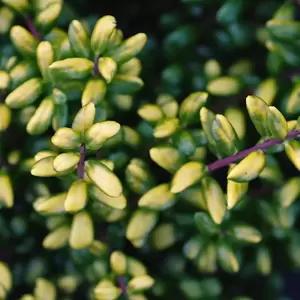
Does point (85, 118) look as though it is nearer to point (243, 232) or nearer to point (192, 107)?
point (192, 107)

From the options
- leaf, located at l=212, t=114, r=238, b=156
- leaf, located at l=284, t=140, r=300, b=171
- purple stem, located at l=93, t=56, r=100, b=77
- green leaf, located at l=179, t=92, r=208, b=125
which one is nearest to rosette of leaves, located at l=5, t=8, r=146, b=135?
purple stem, located at l=93, t=56, r=100, b=77

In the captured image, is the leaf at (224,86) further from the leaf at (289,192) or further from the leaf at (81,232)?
the leaf at (81,232)

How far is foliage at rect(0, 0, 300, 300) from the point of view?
104cm

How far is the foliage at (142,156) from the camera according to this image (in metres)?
1.04

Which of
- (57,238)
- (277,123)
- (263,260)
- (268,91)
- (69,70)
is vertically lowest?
(263,260)

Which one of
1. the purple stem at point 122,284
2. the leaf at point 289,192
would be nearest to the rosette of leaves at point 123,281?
the purple stem at point 122,284

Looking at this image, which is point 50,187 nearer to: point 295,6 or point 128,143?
point 128,143

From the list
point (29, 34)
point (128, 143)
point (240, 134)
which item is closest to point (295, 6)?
point (240, 134)

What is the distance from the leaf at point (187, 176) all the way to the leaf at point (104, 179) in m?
0.12

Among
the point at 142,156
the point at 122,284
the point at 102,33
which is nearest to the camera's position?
the point at 102,33

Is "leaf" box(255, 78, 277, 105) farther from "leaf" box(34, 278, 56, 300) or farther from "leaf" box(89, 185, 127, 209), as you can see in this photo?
"leaf" box(34, 278, 56, 300)

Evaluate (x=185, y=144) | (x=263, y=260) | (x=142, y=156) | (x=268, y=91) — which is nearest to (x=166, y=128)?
(x=185, y=144)

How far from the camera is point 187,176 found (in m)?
1.07

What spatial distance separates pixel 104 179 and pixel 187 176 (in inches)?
6.4
